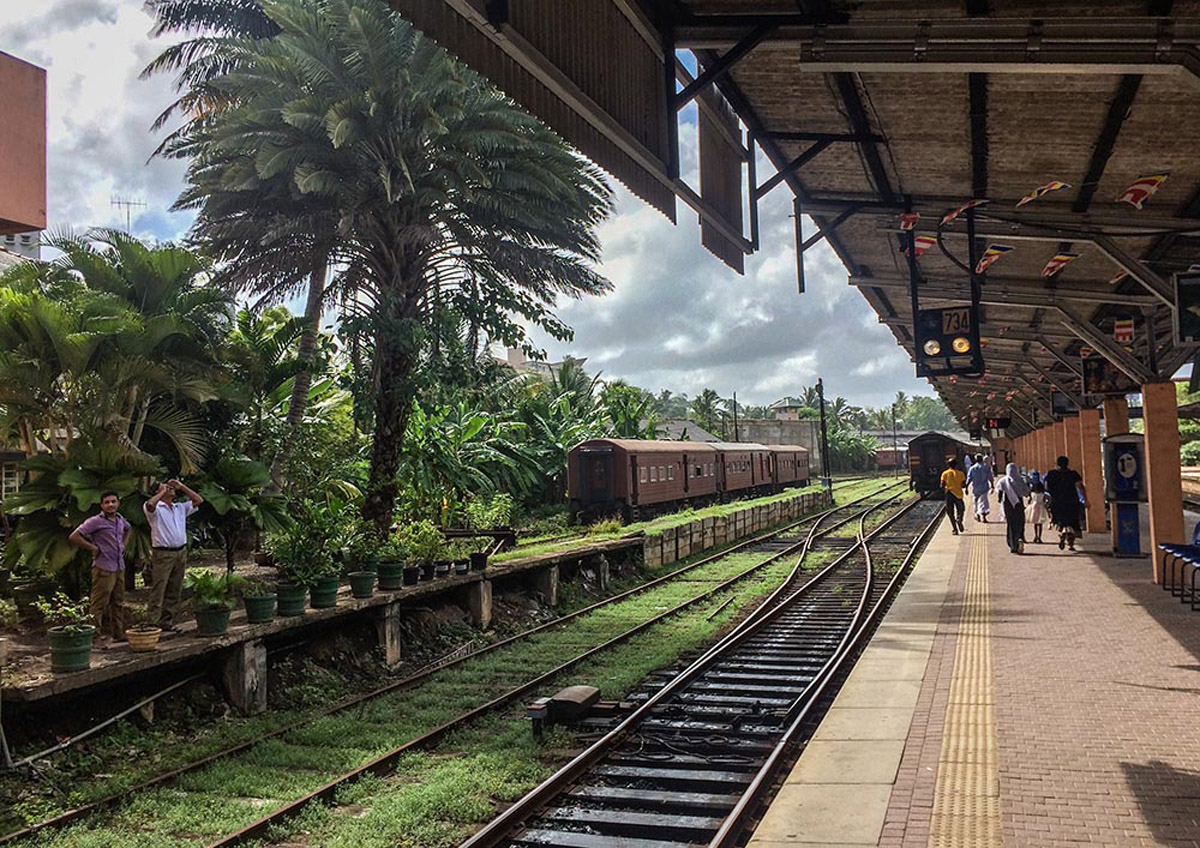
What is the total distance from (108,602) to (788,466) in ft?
153

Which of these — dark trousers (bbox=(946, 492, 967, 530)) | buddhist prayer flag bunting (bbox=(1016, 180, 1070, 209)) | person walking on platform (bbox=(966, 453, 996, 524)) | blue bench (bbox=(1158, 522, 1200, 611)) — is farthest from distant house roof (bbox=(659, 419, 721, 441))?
buddhist prayer flag bunting (bbox=(1016, 180, 1070, 209))

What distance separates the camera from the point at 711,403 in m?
91.5

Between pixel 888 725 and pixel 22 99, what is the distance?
25.3 ft

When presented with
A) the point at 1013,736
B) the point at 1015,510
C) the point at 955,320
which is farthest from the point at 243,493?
the point at 1015,510

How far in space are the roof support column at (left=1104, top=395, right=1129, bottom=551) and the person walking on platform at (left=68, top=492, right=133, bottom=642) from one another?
15.1 metres

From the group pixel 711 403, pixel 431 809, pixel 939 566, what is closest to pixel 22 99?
pixel 431 809

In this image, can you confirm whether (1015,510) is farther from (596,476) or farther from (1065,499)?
(596,476)

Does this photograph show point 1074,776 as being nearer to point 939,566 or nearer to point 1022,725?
point 1022,725

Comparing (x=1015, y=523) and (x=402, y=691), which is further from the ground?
(x=1015, y=523)

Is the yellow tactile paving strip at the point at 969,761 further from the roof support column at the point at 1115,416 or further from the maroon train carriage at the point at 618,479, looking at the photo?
the maroon train carriage at the point at 618,479

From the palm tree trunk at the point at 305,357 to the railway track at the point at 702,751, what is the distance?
8704mm

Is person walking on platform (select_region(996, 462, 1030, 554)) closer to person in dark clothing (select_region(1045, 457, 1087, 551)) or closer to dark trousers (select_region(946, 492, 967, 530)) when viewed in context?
person in dark clothing (select_region(1045, 457, 1087, 551))

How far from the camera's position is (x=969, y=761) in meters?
6.37

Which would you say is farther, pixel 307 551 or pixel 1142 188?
pixel 307 551
